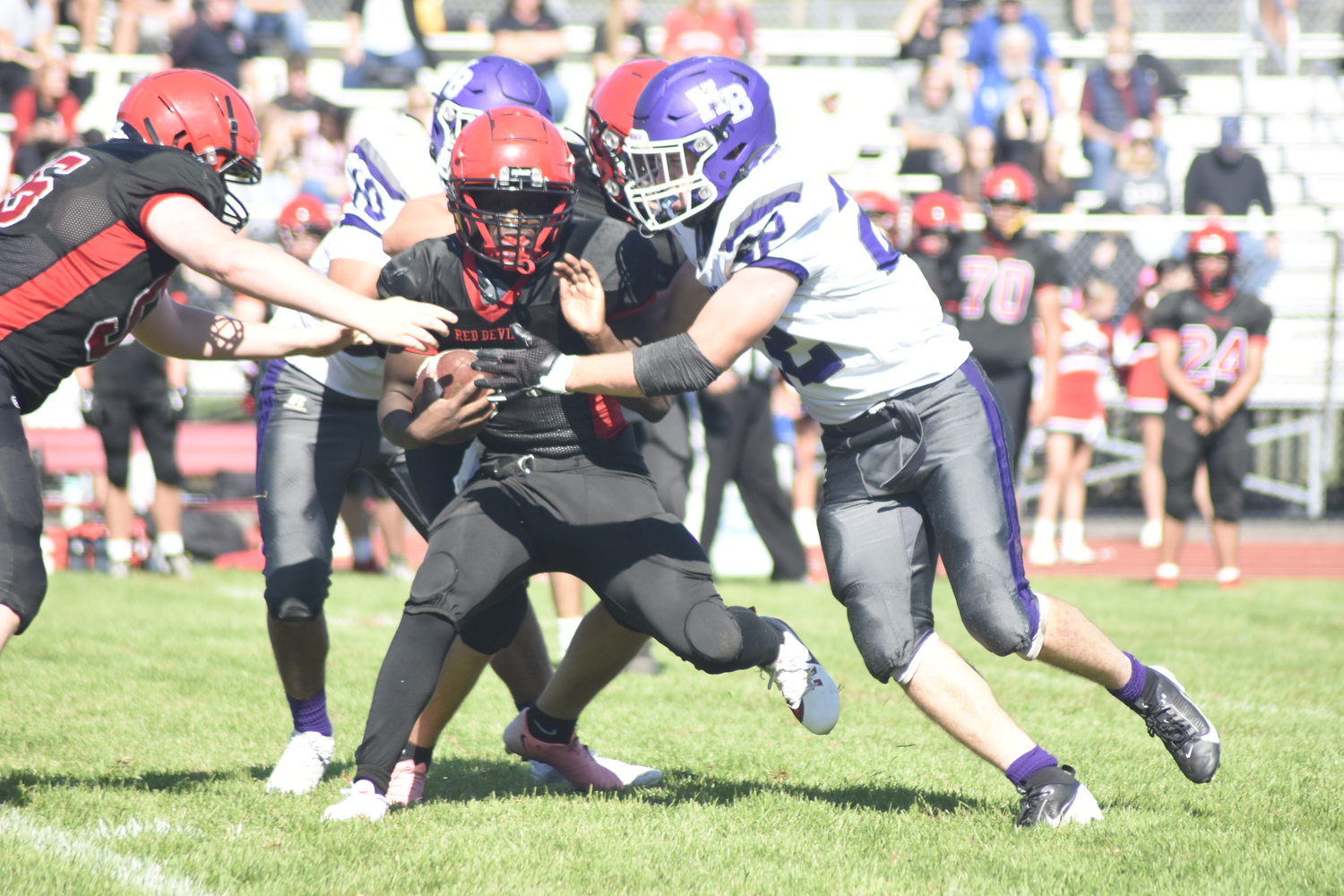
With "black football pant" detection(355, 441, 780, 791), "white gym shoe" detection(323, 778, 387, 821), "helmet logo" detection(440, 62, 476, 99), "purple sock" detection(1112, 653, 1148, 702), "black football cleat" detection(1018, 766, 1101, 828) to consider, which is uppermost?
"helmet logo" detection(440, 62, 476, 99)

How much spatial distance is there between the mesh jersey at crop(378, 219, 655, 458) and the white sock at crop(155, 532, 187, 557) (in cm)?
555

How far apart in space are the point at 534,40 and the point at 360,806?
34.5ft

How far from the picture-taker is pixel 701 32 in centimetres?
1240

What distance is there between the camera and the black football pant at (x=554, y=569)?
11.1 feet

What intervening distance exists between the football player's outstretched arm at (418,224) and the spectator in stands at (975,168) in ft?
26.8

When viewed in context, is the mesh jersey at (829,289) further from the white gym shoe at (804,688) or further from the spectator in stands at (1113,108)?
the spectator in stands at (1113,108)

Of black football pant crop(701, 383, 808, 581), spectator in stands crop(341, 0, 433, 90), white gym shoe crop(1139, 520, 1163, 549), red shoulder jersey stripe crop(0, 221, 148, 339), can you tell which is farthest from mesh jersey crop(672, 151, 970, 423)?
spectator in stands crop(341, 0, 433, 90)

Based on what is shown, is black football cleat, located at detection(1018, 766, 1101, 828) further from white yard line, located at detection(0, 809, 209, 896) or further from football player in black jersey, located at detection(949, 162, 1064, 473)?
football player in black jersey, located at detection(949, 162, 1064, 473)

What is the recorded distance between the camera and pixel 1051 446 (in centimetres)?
991

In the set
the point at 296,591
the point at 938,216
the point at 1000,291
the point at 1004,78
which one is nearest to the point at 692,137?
the point at 296,591

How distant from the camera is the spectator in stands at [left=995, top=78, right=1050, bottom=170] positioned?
39.7ft

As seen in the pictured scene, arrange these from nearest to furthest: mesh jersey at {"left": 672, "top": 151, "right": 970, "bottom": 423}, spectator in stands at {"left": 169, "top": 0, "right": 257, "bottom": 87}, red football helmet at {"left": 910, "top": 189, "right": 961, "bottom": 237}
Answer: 1. mesh jersey at {"left": 672, "top": 151, "right": 970, "bottom": 423}
2. red football helmet at {"left": 910, "top": 189, "right": 961, "bottom": 237}
3. spectator in stands at {"left": 169, "top": 0, "right": 257, "bottom": 87}

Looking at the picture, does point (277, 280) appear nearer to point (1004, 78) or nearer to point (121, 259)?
point (121, 259)

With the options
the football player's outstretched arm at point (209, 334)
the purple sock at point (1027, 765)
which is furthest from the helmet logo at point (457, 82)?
the purple sock at point (1027, 765)
